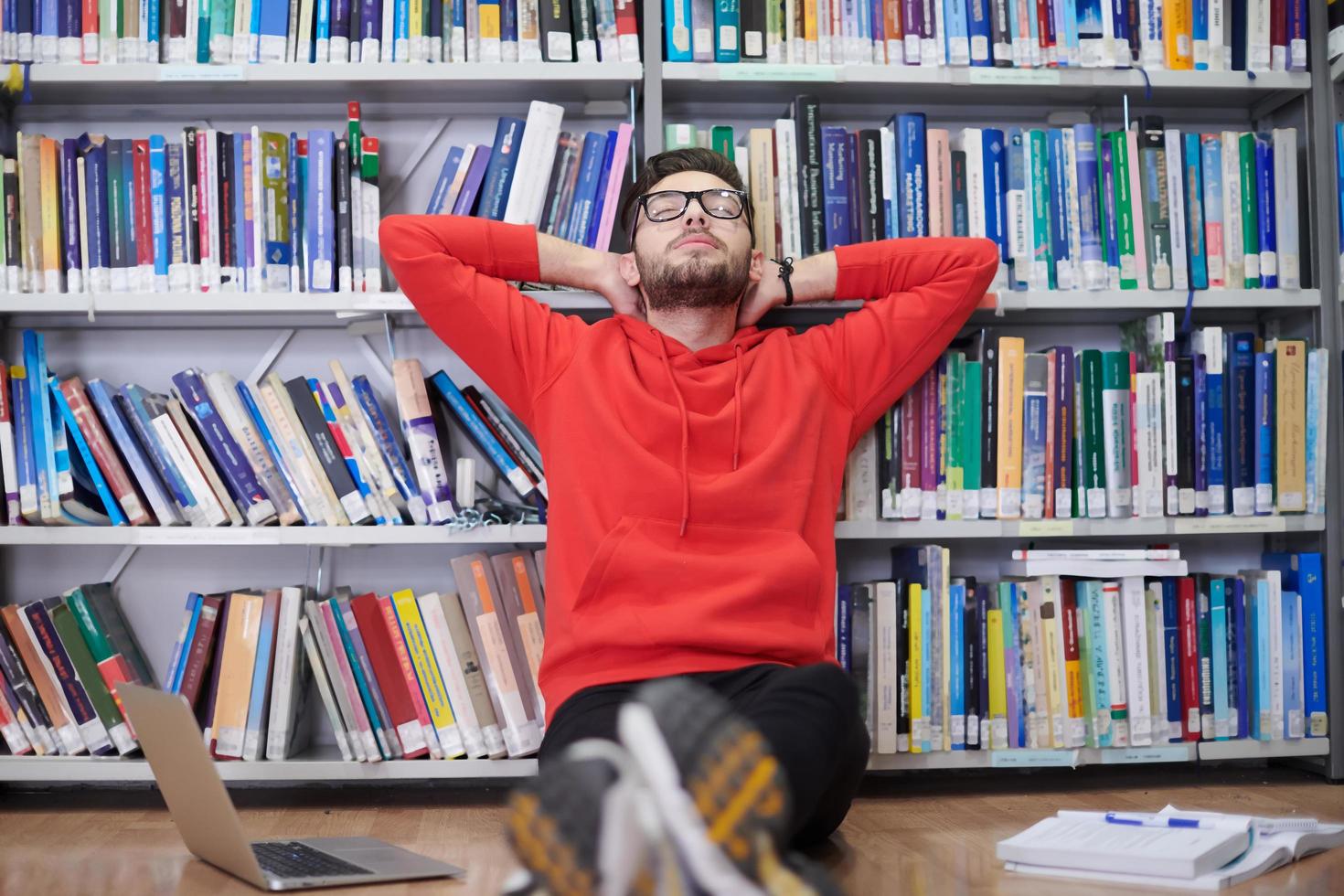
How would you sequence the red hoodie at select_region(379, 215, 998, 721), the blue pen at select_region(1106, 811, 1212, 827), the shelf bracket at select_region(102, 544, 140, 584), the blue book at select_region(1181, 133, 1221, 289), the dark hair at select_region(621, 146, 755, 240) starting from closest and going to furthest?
1. the blue pen at select_region(1106, 811, 1212, 827)
2. the red hoodie at select_region(379, 215, 998, 721)
3. the dark hair at select_region(621, 146, 755, 240)
4. the blue book at select_region(1181, 133, 1221, 289)
5. the shelf bracket at select_region(102, 544, 140, 584)

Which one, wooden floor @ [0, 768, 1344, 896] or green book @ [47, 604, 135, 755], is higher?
green book @ [47, 604, 135, 755]

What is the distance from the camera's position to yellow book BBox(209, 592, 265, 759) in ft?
6.77

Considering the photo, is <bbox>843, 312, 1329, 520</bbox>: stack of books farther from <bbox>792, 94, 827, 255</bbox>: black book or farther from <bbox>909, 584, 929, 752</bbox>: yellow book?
<bbox>792, 94, 827, 255</bbox>: black book

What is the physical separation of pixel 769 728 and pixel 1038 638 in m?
1.00

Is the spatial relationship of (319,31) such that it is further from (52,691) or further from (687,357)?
(52,691)

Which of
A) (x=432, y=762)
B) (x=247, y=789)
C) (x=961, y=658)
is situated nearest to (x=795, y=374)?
(x=961, y=658)

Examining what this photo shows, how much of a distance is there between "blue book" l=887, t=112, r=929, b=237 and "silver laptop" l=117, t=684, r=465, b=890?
1.42 meters

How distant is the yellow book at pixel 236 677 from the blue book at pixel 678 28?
130cm

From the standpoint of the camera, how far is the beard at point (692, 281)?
6.31ft

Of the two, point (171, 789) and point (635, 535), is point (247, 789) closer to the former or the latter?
point (171, 789)

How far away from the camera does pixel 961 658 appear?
2135 millimetres

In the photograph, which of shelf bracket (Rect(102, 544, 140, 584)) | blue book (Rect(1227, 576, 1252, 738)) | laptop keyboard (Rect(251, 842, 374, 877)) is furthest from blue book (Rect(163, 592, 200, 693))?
blue book (Rect(1227, 576, 1252, 738))

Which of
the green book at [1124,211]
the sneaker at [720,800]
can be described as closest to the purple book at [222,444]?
the sneaker at [720,800]

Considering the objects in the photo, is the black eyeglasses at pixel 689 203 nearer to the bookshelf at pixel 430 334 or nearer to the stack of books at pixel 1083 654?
the bookshelf at pixel 430 334
